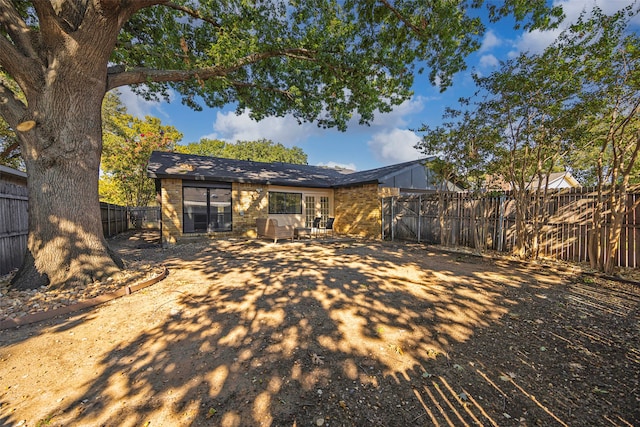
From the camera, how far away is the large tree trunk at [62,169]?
4.11 meters

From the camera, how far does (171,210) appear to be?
9.64 m

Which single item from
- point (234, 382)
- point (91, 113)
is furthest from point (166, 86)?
point (234, 382)

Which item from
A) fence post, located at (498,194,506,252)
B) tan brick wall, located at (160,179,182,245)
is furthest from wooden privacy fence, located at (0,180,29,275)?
fence post, located at (498,194,506,252)

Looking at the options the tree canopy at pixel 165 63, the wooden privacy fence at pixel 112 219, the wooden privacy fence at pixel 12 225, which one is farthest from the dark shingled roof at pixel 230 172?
the wooden privacy fence at pixel 12 225

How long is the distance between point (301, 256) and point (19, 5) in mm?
9806

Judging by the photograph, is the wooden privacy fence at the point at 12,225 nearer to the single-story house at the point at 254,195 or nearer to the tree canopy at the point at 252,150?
the single-story house at the point at 254,195

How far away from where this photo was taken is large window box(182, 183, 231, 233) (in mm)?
10023

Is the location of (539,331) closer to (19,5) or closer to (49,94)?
(49,94)

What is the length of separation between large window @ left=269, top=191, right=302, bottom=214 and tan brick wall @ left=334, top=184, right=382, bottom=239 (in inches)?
87.1

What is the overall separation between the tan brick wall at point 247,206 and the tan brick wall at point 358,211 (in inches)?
159

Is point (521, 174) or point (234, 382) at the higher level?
point (521, 174)

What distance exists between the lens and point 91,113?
456 cm

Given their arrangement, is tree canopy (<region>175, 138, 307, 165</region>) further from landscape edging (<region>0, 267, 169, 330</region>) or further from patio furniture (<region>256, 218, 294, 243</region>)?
landscape edging (<region>0, 267, 169, 330</region>)

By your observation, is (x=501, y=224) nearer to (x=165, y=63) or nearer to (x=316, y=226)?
(x=316, y=226)
